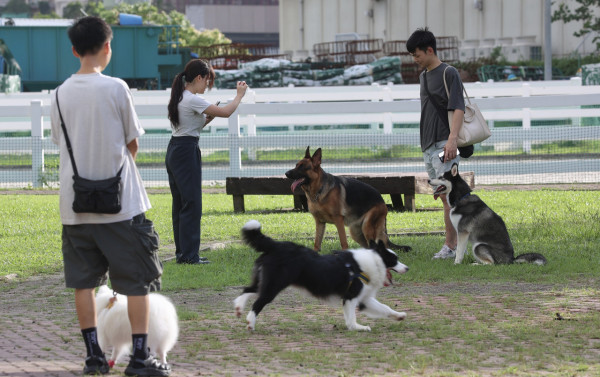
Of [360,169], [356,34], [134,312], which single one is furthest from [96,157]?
[356,34]

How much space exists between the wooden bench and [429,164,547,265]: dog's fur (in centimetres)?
383

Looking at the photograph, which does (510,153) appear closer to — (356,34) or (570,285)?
(570,285)

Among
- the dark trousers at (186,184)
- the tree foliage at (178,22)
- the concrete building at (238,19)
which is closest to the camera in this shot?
the dark trousers at (186,184)

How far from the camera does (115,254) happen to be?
17.9ft

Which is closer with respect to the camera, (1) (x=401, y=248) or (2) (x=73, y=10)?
(1) (x=401, y=248)

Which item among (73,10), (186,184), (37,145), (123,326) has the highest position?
(73,10)

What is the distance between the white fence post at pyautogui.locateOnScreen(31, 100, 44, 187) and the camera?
62.4 feet

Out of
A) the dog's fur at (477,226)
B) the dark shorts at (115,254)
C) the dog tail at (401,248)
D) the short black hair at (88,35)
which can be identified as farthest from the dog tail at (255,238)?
the dog tail at (401,248)

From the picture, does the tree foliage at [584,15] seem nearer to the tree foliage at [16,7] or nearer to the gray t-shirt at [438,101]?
the gray t-shirt at [438,101]

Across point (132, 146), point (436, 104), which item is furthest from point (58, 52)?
point (132, 146)

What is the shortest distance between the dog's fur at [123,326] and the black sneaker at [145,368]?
144mm

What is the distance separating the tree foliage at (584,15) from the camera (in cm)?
4216

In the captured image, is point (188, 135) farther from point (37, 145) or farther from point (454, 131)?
point (37, 145)

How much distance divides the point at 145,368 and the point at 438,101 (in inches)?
200
